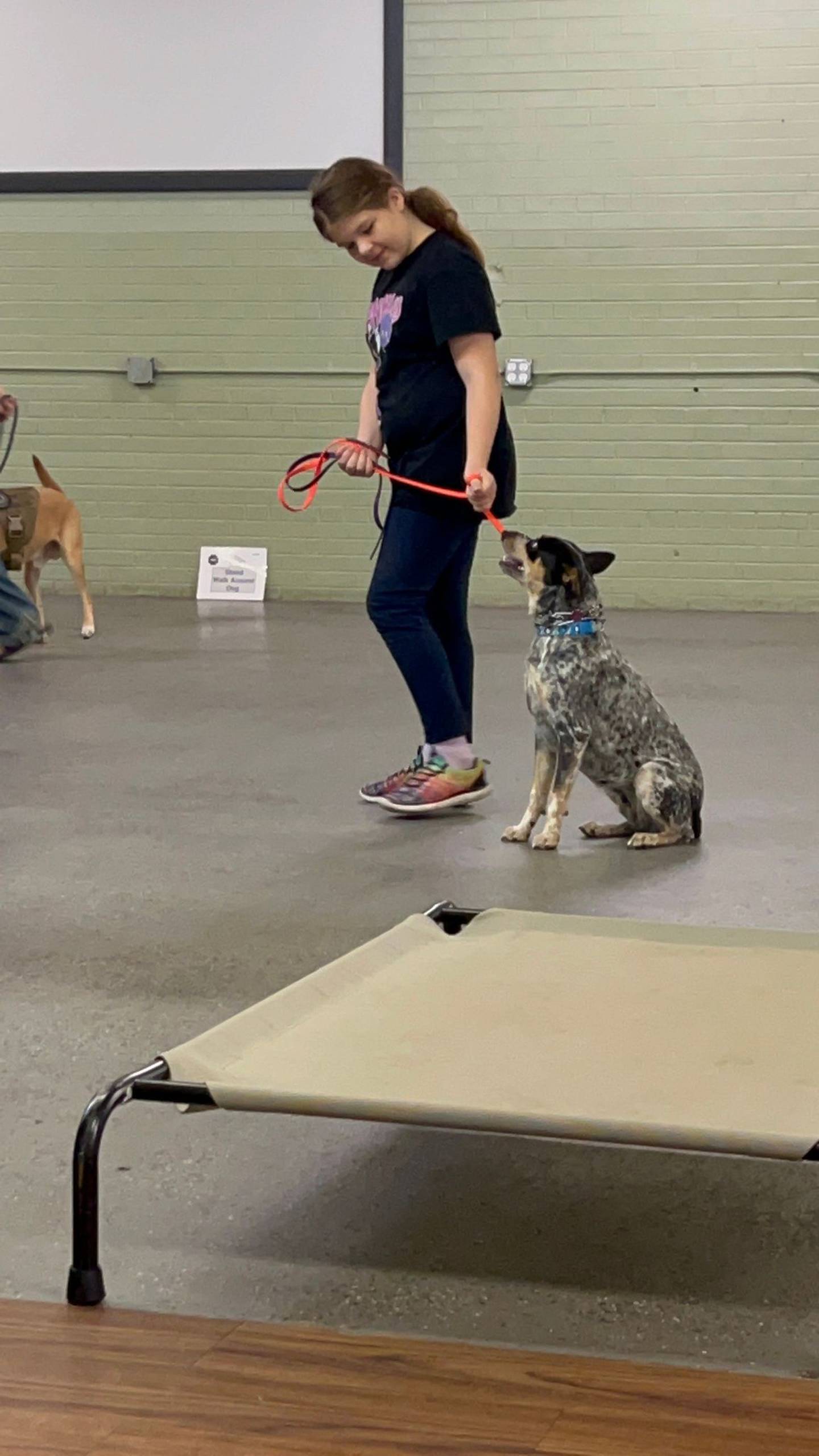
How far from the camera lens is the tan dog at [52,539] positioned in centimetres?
734

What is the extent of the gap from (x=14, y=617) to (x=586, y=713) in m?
3.63

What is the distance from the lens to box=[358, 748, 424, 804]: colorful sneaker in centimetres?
432

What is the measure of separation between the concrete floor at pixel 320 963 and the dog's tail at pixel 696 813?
40mm

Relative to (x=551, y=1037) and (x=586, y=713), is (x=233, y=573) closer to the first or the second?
(x=586, y=713)

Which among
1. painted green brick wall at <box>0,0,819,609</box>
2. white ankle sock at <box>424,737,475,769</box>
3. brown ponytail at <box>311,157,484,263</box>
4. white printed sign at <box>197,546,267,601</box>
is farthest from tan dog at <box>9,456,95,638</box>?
brown ponytail at <box>311,157,484,263</box>

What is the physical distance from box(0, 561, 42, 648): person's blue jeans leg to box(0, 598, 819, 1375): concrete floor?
0.60 feet

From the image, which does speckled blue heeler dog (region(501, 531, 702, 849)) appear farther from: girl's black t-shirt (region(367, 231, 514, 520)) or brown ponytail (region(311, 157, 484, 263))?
brown ponytail (region(311, 157, 484, 263))

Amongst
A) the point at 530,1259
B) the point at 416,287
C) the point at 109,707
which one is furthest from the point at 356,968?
the point at 109,707

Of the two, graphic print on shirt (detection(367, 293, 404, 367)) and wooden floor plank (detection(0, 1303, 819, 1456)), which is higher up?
graphic print on shirt (detection(367, 293, 404, 367))

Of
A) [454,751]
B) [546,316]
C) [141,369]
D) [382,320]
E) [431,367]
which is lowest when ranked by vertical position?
[454,751]

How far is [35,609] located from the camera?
715cm

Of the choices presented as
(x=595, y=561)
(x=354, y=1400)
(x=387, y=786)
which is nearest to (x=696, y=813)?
(x=595, y=561)

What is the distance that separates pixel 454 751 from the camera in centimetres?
431

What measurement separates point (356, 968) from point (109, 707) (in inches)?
146
